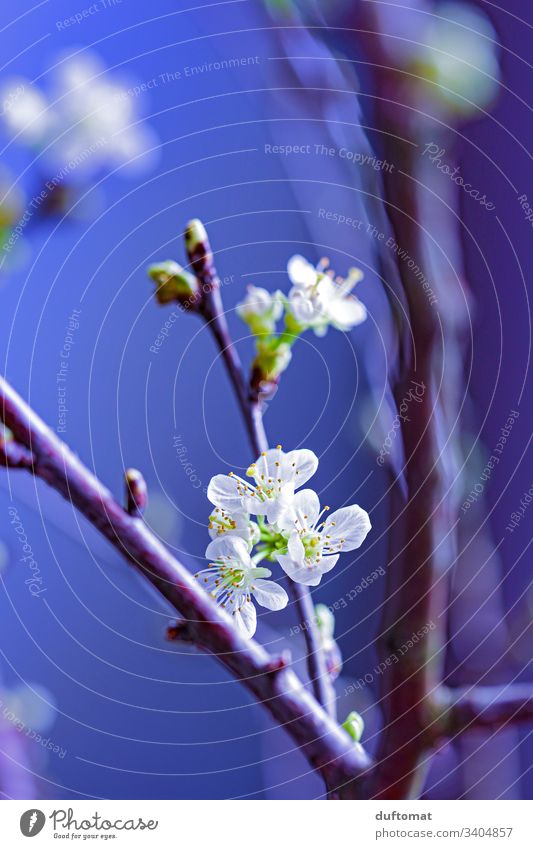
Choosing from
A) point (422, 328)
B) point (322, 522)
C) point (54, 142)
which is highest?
point (54, 142)

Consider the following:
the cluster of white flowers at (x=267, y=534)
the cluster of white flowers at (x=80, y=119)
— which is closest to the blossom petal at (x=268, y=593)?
the cluster of white flowers at (x=267, y=534)

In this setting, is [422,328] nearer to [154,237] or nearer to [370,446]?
[370,446]

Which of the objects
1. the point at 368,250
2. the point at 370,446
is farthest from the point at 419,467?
the point at 368,250

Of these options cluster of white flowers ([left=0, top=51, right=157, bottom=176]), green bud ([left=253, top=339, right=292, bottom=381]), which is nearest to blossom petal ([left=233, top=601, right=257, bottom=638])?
green bud ([left=253, top=339, right=292, bottom=381])

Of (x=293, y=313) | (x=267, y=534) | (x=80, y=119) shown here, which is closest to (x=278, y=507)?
(x=267, y=534)

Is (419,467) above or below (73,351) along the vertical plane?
below

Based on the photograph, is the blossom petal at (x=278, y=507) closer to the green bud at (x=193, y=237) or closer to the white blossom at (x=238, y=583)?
the white blossom at (x=238, y=583)
